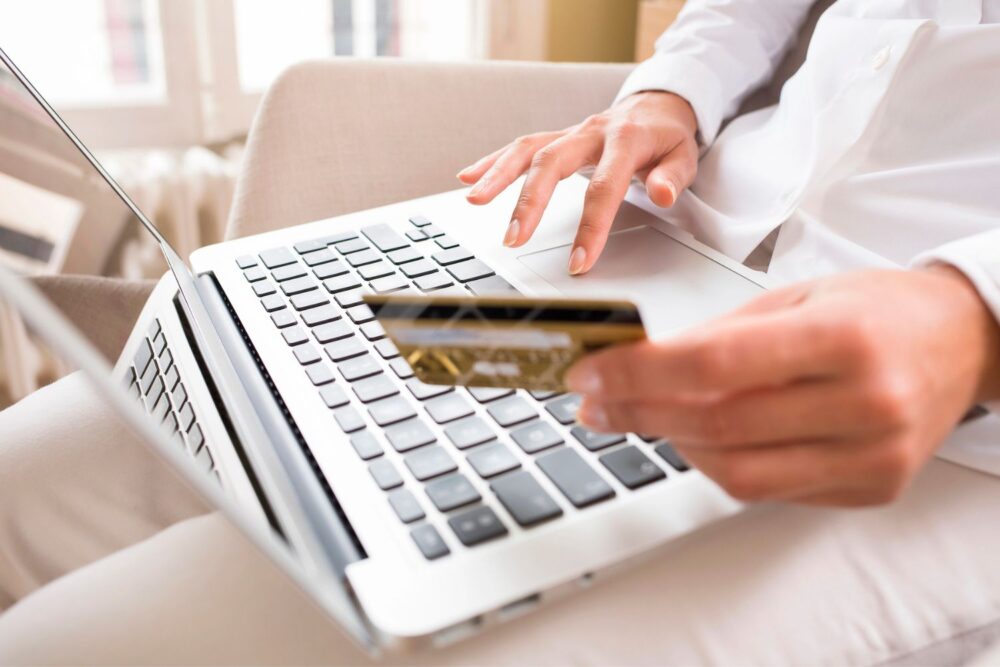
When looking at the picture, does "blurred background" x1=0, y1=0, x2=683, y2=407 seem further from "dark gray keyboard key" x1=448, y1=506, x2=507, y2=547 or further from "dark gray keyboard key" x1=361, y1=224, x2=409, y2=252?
"dark gray keyboard key" x1=448, y1=506, x2=507, y2=547

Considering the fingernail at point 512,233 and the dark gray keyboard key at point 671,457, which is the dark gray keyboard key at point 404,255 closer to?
the fingernail at point 512,233

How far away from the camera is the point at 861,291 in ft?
0.93

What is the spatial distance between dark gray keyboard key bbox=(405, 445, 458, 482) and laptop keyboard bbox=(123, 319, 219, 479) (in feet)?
0.27

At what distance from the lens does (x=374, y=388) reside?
0.40 m

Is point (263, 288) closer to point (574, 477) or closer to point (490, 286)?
point (490, 286)

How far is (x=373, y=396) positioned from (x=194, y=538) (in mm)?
105

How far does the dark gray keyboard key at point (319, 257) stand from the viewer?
1.80 feet

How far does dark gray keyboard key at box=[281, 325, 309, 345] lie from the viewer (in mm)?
455

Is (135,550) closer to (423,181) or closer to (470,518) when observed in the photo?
(470,518)

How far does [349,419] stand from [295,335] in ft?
0.35

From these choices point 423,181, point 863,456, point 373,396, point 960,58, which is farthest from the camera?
point 423,181

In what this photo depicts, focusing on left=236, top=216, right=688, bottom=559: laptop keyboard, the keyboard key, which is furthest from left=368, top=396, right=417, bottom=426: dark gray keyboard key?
the keyboard key

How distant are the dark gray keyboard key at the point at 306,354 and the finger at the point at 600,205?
18 cm

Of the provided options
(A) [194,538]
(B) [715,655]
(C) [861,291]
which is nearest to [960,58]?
(C) [861,291]
